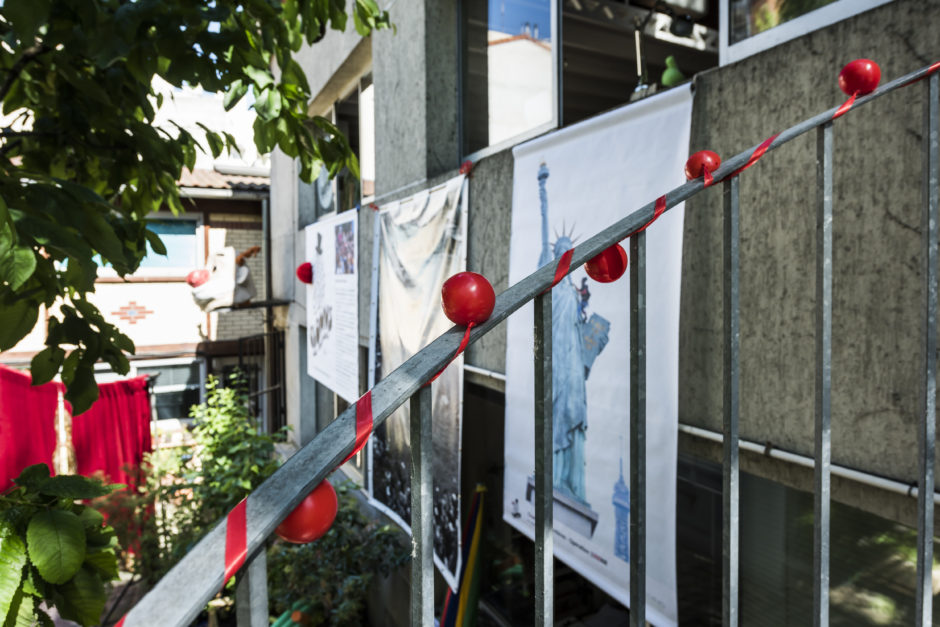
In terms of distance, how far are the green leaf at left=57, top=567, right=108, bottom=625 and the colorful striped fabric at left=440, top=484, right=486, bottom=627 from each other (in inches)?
114

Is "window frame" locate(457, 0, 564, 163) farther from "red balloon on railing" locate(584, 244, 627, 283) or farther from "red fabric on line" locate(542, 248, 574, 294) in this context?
"red fabric on line" locate(542, 248, 574, 294)

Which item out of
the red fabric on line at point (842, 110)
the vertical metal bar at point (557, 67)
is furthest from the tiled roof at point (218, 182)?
the red fabric on line at point (842, 110)

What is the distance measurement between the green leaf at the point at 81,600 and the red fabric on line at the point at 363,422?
3.32 ft

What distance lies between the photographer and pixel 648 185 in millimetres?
2258

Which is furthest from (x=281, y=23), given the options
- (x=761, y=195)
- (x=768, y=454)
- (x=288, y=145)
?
(x=768, y=454)

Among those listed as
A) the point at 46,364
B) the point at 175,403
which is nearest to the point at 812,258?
the point at 46,364

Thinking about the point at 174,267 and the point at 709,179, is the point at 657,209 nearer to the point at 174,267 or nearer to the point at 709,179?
the point at 709,179

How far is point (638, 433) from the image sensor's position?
0.88 meters

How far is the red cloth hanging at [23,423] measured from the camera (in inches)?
252

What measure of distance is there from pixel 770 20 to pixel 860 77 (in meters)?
1.15

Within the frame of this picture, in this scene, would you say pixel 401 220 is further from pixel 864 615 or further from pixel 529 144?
pixel 864 615

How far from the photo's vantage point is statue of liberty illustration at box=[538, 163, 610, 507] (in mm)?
2555

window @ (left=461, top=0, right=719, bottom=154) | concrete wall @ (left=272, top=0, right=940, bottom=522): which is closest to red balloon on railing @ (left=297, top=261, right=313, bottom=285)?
window @ (left=461, top=0, right=719, bottom=154)

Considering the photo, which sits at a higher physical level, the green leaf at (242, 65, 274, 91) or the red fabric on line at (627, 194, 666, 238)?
the green leaf at (242, 65, 274, 91)
